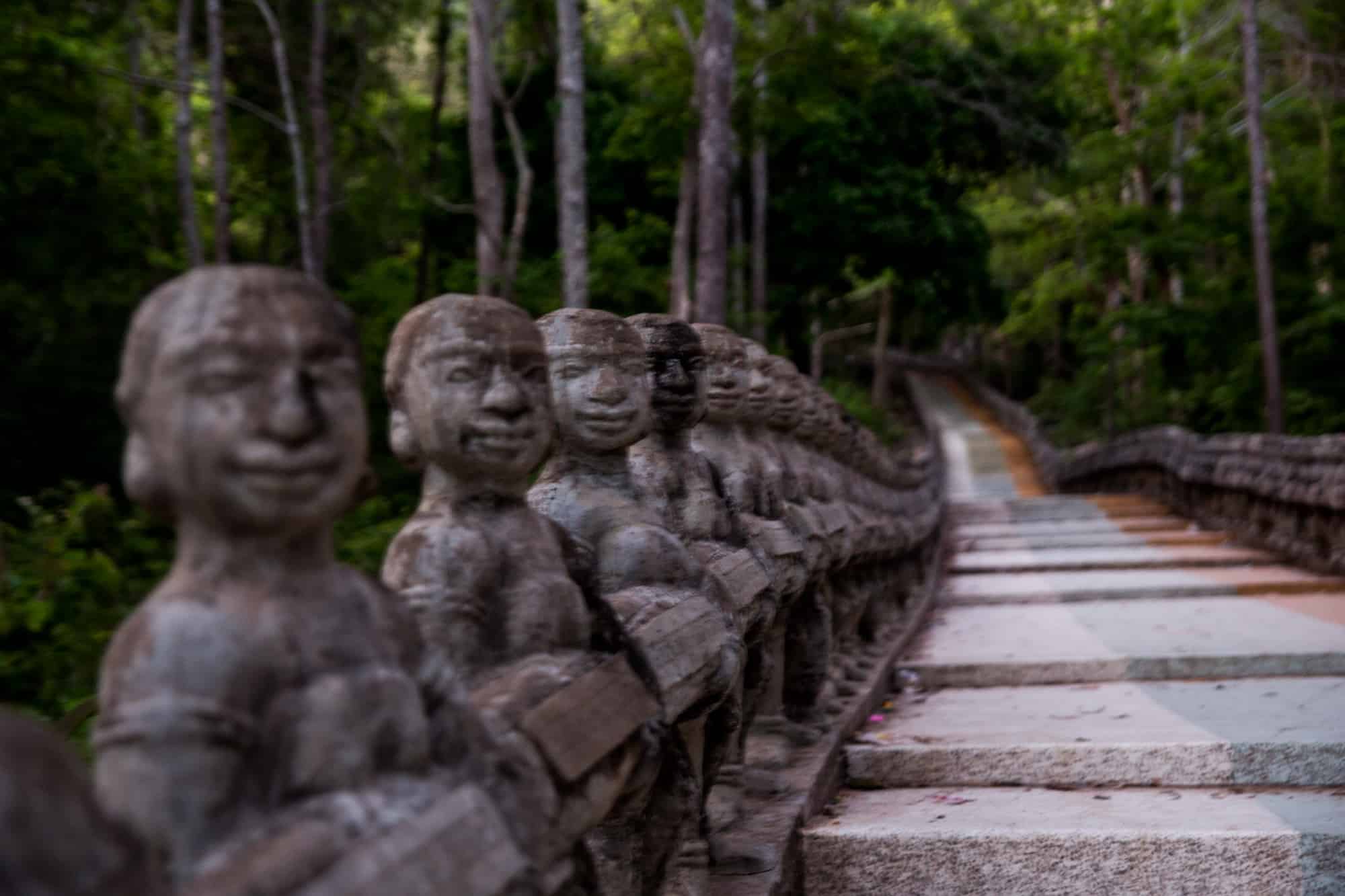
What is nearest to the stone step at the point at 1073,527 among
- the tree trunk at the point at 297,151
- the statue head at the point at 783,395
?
the tree trunk at the point at 297,151

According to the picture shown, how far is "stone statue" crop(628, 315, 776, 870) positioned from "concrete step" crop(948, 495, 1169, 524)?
13.9 metres

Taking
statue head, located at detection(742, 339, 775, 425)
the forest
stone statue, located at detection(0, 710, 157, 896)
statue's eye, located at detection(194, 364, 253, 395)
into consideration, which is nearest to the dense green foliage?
the forest

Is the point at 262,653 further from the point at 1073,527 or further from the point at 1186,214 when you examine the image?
the point at 1186,214

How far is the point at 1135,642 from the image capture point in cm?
812

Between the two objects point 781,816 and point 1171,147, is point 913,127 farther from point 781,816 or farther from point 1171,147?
point 781,816

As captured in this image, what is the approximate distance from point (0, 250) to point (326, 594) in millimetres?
17098

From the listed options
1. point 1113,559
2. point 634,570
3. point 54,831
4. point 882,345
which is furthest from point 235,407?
point 882,345

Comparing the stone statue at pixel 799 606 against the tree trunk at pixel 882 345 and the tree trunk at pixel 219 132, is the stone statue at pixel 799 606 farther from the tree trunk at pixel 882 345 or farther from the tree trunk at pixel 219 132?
the tree trunk at pixel 882 345

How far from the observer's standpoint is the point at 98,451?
1744 centimetres

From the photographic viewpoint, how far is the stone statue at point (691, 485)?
4168 millimetres

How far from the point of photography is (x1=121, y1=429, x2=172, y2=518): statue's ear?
184 centimetres

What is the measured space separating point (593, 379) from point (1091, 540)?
12.0 meters

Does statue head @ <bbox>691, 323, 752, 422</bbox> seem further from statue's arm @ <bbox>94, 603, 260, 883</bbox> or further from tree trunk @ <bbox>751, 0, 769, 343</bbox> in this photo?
tree trunk @ <bbox>751, 0, 769, 343</bbox>

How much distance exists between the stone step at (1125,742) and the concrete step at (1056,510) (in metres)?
11.5
